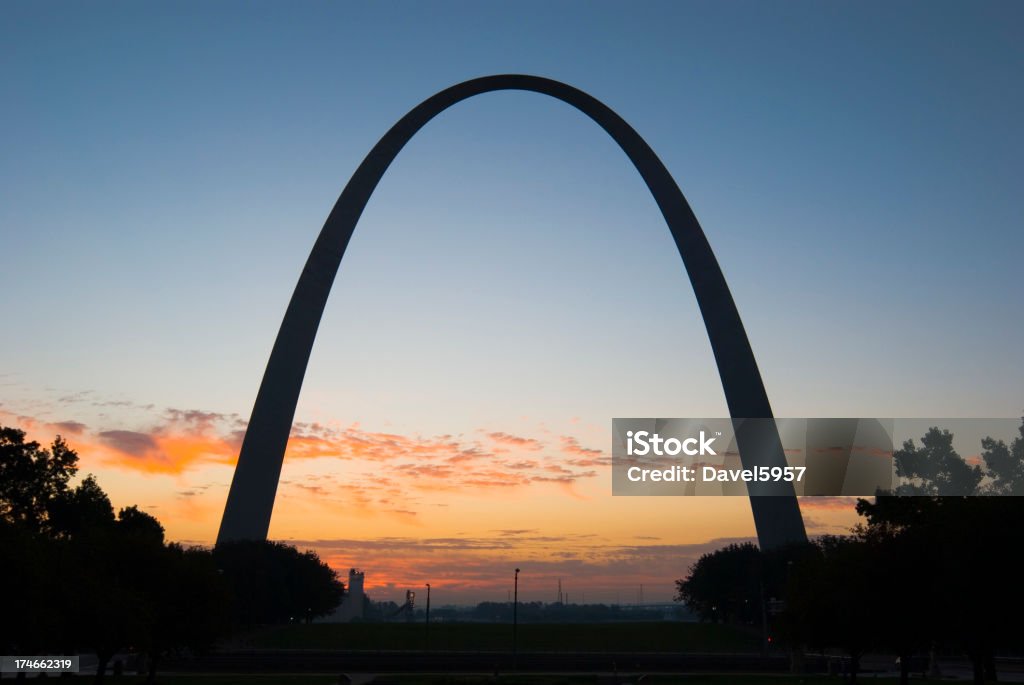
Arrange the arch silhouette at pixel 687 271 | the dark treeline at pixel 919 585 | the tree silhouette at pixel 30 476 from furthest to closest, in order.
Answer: the tree silhouette at pixel 30 476, the arch silhouette at pixel 687 271, the dark treeline at pixel 919 585

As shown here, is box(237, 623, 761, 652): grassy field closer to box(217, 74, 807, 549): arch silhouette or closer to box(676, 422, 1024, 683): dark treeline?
box(217, 74, 807, 549): arch silhouette

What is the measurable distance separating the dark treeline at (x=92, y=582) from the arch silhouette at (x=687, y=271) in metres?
10.7

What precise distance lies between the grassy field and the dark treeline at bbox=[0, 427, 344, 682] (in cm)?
840

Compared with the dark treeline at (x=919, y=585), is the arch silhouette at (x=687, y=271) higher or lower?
higher

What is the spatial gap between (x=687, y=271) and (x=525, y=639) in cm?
3289

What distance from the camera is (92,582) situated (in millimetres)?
35500

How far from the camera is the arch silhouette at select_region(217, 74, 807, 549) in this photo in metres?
55.1

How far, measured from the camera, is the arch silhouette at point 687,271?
55094mm

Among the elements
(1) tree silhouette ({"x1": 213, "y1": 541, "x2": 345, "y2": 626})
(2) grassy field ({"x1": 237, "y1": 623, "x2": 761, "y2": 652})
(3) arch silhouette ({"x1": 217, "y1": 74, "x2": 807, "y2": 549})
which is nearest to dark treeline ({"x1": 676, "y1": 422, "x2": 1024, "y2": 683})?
(3) arch silhouette ({"x1": 217, "y1": 74, "x2": 807, "y2": 549})

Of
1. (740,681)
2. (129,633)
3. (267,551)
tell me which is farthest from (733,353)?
(267,551)

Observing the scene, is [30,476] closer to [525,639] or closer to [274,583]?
[274,583]

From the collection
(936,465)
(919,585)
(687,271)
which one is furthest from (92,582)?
(936,465)

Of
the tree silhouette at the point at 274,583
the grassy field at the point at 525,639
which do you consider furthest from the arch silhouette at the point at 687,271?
the grassy field at the point at 525,639

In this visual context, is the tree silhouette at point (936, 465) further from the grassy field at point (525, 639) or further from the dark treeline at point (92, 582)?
the dark treeline at point (92, 582)
